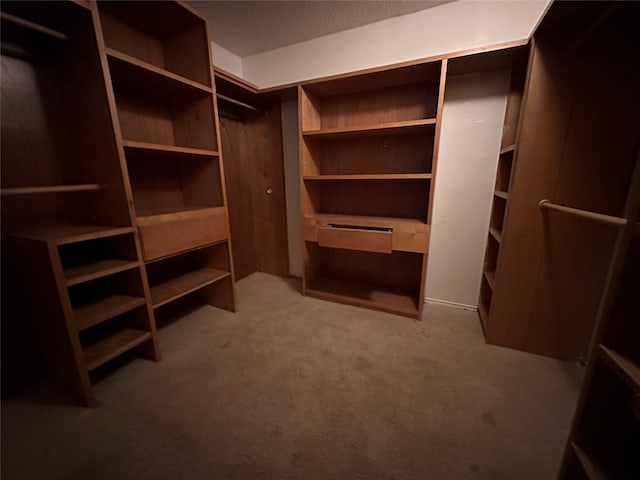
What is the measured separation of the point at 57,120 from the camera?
1.31 m

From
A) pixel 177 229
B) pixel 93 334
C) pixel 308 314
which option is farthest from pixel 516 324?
pixel 93 334

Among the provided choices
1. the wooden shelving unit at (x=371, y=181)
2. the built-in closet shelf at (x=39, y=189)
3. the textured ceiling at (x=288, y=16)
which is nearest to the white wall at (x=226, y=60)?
the textured ceiling at (x=288, y=16)

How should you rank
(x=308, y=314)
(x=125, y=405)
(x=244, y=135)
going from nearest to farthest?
1. (x=125, y=405)
2. (x=308, y=314)
3. (x=244, y=135)

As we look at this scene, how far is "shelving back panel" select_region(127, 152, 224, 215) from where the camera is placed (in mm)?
1708

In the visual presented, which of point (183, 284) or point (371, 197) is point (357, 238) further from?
point (183, 284)

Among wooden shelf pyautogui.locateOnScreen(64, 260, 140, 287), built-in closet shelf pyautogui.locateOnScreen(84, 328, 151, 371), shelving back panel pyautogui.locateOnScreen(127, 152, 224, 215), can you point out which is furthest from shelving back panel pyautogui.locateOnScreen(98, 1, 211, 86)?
built-in closet shelf pyautogui.locateOnScreen(84, 328, 151, 371)

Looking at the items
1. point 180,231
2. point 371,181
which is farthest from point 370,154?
point 180,231

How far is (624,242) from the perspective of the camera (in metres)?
0.59

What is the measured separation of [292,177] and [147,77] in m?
1.39

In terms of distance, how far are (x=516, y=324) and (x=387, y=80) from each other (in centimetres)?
195

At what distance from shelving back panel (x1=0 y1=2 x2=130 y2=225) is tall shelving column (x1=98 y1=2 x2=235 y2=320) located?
0.40 ft

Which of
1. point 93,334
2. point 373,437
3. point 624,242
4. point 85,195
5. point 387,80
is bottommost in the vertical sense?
point 373,437

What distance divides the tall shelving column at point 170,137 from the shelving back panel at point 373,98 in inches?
31.5

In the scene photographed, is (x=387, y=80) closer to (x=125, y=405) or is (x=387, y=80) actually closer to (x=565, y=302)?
(x=565, y=302)
